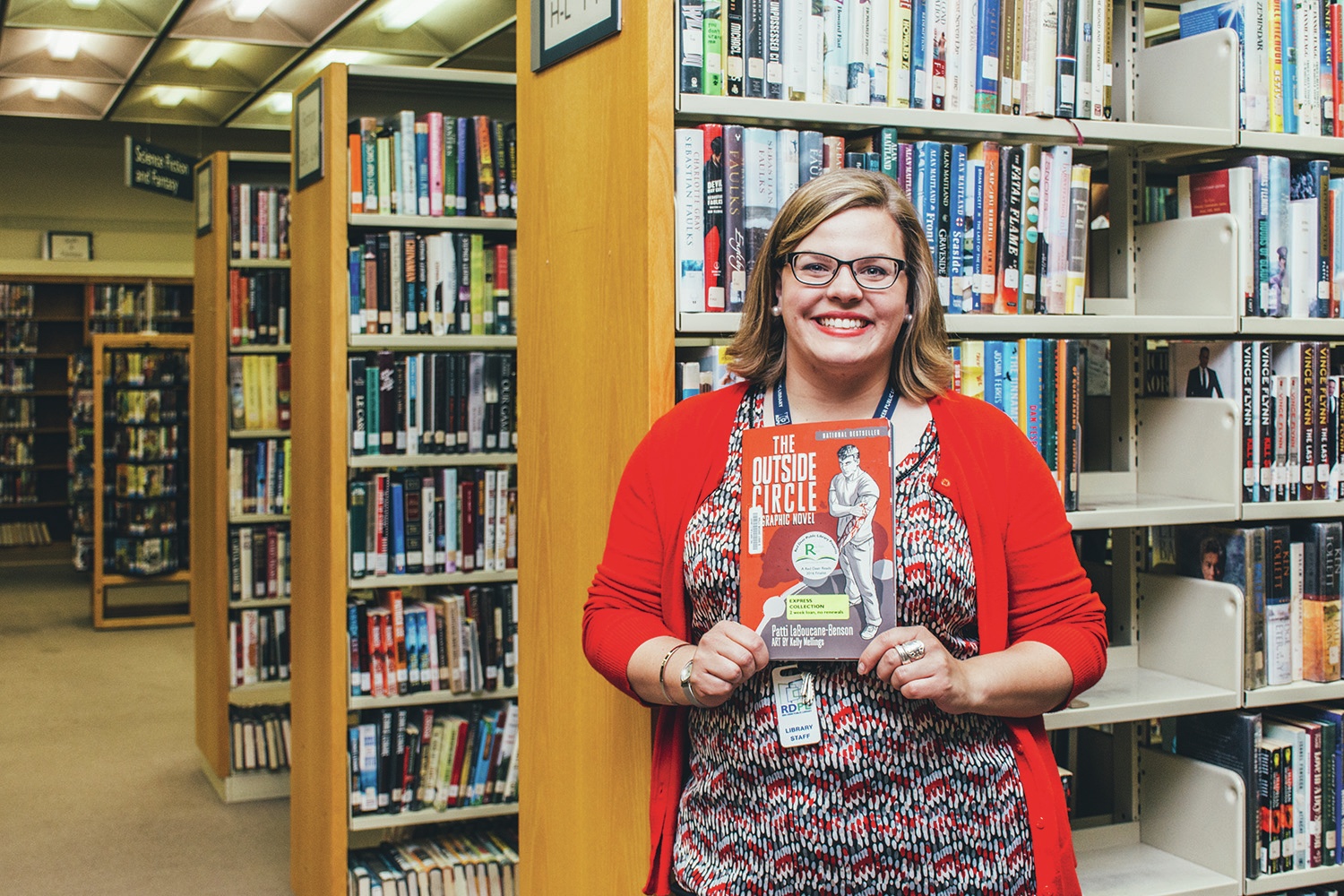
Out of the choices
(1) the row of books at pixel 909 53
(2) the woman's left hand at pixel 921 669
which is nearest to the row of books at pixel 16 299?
(1) the row of books at pixel 909 53

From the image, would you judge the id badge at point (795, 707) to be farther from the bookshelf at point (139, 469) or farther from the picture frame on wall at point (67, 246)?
the picture frame on wall at point (67, 246)

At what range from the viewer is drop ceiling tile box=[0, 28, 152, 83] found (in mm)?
7211

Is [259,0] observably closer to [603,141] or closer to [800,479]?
[603,141]

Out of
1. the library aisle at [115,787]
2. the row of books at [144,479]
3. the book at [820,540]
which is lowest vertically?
the library aisle at [115,787]

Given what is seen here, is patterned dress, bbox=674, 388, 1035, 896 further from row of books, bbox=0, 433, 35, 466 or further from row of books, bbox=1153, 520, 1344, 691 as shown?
row of books, bbox=0, 433, 35, 466

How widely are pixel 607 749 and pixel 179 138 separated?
1026cm

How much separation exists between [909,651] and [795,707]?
0.56 feet

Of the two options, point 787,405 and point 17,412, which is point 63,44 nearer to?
point 17,412

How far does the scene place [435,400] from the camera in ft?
11.8

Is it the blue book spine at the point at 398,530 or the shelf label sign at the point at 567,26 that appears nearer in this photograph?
the shelf label sign at the point at 567,26

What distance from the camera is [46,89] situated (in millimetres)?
8758

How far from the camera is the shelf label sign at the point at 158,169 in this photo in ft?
20.4

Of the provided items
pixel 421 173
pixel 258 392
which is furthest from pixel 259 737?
pixel 421 173

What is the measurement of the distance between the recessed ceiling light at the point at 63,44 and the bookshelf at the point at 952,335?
241 inches
